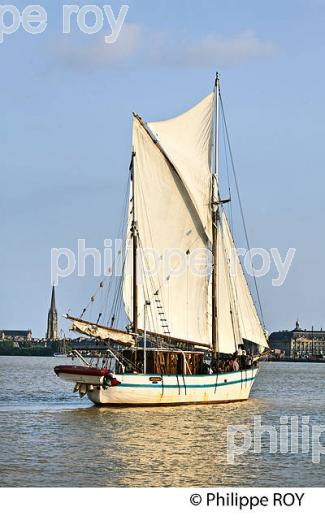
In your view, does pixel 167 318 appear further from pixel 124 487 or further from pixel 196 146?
pixel 124 487

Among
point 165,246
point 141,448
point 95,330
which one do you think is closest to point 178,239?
point 165,246

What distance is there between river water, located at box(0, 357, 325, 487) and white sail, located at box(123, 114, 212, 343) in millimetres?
5664

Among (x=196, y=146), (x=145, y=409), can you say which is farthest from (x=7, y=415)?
(x=196, y=146)

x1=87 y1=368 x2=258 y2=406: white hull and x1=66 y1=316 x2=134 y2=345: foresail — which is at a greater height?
x1=66 y1=316 x2=134 y2=345: foresail

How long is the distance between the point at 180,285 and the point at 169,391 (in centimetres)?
739

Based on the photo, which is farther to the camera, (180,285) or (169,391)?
(180,285)

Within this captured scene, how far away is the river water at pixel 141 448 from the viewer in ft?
109

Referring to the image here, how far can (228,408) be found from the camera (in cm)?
5925

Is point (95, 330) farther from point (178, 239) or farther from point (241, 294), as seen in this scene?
point (241, 294)

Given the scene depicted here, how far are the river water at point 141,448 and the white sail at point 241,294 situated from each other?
5.66 meters

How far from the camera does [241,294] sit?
2591 inches

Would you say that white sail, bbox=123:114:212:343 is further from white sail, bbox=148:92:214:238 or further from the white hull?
the white hull

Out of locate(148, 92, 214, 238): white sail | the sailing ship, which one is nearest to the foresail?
the sailing ship

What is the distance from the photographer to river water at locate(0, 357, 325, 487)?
3334 centimetres
